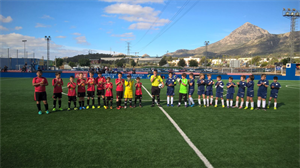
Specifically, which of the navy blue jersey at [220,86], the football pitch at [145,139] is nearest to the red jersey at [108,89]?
the football pitch at [145,139]

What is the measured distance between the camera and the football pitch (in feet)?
14.4

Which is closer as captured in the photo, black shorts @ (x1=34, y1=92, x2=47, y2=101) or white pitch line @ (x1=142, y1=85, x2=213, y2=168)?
white pitch line @ (x1=142, y1=85, x2=213, y2=168)

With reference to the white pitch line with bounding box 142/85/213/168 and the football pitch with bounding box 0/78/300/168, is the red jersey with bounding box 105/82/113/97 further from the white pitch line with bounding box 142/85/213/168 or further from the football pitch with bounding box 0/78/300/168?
the white pitch line with bounding box 142/85/213/168

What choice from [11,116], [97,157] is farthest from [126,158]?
[11,116]

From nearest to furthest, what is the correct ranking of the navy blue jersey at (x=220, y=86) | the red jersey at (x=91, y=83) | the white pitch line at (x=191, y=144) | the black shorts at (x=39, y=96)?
the white pitch line at (x=191, y=144), the black shorts at (x=39, y=96), the red jersey at (x=91, y=83), the navy blue jersey at (x=220, y=86)

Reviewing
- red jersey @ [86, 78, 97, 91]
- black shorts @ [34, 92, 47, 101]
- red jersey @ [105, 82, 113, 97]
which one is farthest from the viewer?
red jersey @ [86, 78, 97, 91]

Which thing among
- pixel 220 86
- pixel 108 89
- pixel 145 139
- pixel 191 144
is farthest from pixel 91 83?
pixel 220 86

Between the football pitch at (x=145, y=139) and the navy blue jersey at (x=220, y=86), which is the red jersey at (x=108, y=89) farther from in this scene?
the navy blue jersey at (x=220, y=86)

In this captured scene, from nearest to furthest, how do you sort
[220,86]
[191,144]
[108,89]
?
[191,144] < [108,89] < [220,86]

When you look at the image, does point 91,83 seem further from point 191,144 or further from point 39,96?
point 191,144

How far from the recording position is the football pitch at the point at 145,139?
439cm

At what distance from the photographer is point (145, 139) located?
5.66 m

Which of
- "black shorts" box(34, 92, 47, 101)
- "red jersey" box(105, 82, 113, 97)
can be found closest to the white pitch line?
"red jersey" box(105, 82, 113, 97)

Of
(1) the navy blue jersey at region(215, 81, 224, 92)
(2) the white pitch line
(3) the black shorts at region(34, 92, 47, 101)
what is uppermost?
(1) the navy blue jersey at region(215, 81, 224, 92)
